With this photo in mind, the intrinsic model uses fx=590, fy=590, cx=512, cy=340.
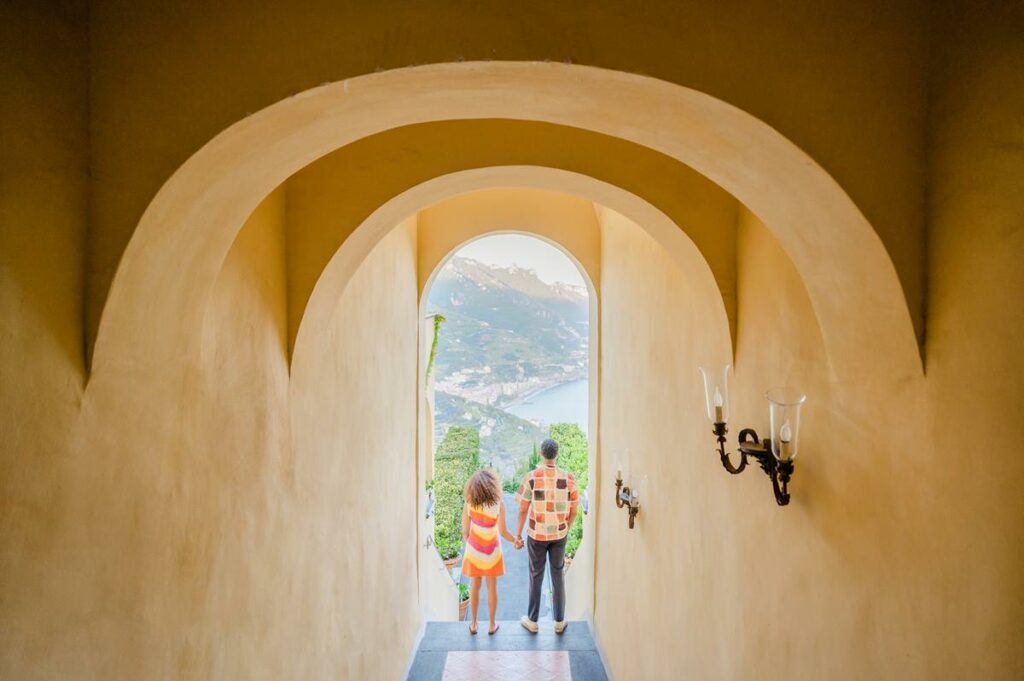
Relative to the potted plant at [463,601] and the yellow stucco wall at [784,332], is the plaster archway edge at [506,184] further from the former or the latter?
the potted plant at [463,601]

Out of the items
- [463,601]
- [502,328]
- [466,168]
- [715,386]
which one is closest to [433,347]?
[463,601]

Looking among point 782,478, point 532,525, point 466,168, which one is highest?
point 466,168

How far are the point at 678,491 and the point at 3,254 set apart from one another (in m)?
2.67

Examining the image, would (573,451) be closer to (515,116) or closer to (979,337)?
(515,116)

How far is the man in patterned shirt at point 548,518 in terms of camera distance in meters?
4.57

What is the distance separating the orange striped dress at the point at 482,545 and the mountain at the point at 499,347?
29.5 feet

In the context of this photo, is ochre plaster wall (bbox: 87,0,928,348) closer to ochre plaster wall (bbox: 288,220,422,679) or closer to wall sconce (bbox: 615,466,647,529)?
ochre plaster wall (bbox: 288,220,422,679)

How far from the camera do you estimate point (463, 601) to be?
716 centimetres

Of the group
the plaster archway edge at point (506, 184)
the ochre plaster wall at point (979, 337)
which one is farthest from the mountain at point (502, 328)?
the ochre plaster wall at point (979, 337)

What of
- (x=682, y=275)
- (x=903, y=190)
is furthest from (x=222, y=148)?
(x=682, y=275)

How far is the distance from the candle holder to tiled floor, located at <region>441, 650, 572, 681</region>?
1.33m

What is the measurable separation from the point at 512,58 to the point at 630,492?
305cm

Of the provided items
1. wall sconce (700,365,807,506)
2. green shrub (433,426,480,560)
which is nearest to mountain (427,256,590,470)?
green shrub (433,426,480,560)

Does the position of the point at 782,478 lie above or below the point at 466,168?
below
